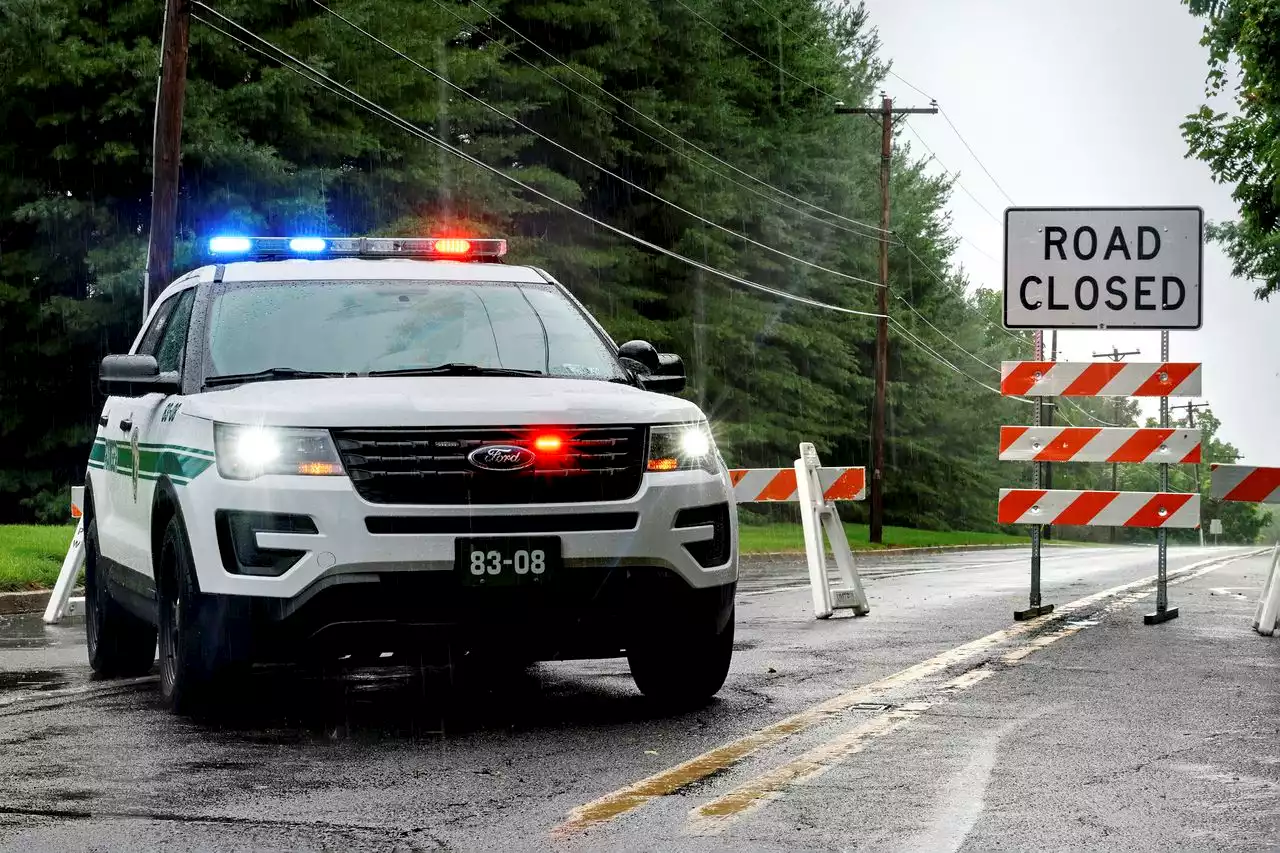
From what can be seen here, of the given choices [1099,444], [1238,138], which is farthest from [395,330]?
[1238,138]

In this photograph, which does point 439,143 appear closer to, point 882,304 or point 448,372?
point 882,304

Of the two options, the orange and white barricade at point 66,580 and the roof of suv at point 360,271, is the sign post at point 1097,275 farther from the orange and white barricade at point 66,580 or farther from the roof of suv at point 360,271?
the orange and white barricade at point 66,580

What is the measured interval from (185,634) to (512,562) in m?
1.40

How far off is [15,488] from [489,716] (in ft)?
101

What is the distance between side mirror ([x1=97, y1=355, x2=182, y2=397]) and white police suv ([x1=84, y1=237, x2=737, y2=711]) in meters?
0.01

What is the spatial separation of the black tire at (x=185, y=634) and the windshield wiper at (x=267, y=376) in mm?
670

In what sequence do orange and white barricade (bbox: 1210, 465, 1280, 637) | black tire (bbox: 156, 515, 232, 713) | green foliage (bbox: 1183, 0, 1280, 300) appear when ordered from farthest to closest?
1. green foliage (bbox: 1183, 0, 1280, 300)
2. orange and white barricade (bbox: 1210, 465, 1280, 637)
3. black tire (bbox: 156, 515, 232, 713)

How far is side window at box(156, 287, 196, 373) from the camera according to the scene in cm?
873

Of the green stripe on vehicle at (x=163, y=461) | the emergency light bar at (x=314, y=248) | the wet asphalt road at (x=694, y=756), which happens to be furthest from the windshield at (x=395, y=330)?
the wet asphalt road at (x=694, y=756)

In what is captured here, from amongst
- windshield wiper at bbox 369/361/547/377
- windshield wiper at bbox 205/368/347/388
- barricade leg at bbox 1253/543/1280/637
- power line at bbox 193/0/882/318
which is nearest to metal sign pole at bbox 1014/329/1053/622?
barricade leg at bbox 1253/543/1280/637

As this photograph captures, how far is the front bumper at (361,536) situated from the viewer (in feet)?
23.4

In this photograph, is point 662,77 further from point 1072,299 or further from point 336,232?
point 1072,299

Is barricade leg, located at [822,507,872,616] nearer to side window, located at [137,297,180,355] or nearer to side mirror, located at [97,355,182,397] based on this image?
side window, located at [137,297,180,355]

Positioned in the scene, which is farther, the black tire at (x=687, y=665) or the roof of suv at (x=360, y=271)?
the roof of suv at (x=360, y=271)
